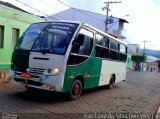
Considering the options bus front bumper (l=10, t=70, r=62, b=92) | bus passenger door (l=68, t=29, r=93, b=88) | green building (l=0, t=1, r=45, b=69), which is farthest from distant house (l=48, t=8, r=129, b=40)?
bus front bumper (l=10, t=70, r=62, b=92)

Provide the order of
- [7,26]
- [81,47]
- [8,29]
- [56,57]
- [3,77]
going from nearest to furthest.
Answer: [56,57] < [81,47] < [3,77] < [7,26] < [8,29]

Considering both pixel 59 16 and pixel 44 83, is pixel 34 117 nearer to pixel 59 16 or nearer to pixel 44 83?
pixel 44 83

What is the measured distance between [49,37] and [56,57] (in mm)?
915

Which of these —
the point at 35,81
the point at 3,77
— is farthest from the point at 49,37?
the point at 3,77

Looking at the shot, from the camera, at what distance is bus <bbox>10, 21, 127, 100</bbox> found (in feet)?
33.2

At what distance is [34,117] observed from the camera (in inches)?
316

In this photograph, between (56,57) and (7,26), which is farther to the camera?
(7,26)

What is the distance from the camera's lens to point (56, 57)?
10.1 metres

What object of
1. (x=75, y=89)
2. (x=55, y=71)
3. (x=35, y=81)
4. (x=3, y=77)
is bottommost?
(x=75, y=89)

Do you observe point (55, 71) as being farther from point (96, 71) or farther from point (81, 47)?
point (96, 71)

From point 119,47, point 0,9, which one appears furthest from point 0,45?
point 119,47

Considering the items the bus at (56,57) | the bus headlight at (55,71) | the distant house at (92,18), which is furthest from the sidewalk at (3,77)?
the distant house at (92,18)

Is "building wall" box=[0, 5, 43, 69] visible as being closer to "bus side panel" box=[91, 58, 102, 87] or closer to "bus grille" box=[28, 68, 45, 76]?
"bus side panel" box=[91, 58, 102, 87]

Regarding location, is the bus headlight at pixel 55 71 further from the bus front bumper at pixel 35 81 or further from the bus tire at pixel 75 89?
the bus tire at pixel 75 89
